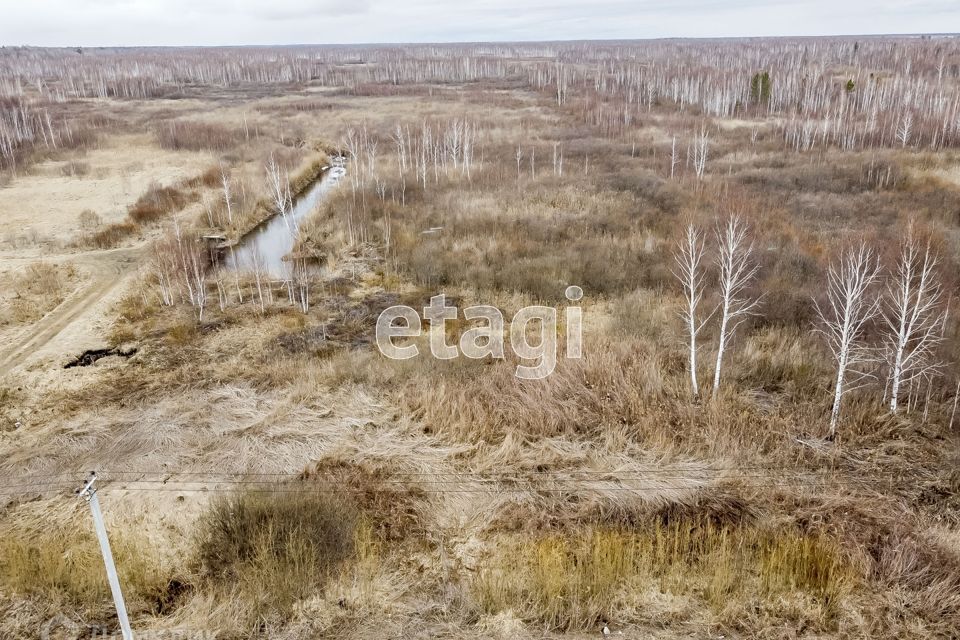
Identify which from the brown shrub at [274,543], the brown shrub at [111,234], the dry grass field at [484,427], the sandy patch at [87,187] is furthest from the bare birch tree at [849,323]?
the sandy patch at [87,187]

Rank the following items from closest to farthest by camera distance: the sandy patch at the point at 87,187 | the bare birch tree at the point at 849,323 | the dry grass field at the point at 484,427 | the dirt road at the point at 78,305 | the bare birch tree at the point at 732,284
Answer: the dry grass field at the point at 484,427, the bare birch tree at the point at 849,323, the bare birch tree at the point at 732,284, the dirt road at the point at 78,305, the sandy patch at the point at 87,187

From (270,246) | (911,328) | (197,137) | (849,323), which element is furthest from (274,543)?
(197,137)

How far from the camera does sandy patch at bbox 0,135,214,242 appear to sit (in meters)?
24.9

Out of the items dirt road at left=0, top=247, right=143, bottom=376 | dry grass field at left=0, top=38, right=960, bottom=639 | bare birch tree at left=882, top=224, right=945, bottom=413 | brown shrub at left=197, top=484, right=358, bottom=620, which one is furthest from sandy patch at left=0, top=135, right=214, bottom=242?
bare birch tree at left=882, top=224, right=945, bottom=413

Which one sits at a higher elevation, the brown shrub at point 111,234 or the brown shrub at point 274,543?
the brown shrub at point 111,234

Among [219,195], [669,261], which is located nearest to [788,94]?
[669,261]

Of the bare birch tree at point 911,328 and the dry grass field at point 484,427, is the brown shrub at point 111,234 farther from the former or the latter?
the bare birch tree at point 911,328

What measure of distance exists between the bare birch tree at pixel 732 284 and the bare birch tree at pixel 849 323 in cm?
152

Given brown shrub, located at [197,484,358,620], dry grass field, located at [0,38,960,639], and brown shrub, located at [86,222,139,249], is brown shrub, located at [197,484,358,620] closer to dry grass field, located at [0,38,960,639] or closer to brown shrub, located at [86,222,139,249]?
dry grass field, located at [0,38,960,639]

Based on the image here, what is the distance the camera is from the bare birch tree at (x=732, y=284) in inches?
424

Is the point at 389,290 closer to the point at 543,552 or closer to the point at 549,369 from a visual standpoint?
→ the point at 549,369

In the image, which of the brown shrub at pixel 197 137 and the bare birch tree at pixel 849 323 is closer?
the bare birch tree at pixel 849 323

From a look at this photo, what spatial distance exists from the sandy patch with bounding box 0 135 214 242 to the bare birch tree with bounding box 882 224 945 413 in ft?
87.5

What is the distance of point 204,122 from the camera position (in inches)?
2005
